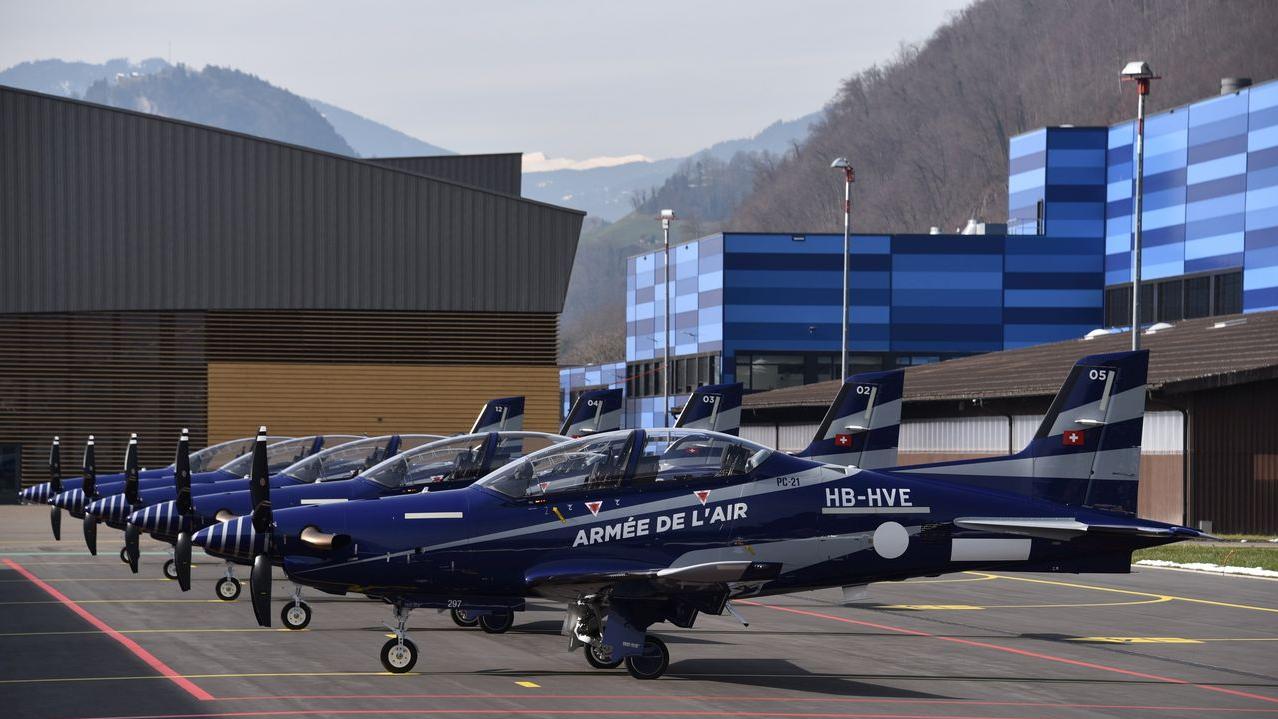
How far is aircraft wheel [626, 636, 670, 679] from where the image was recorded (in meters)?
14.4

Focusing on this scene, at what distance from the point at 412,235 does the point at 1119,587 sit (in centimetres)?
3586

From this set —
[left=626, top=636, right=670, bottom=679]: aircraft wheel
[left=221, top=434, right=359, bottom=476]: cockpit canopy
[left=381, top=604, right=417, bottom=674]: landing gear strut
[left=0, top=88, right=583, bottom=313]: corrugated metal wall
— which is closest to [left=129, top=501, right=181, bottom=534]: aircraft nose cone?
[left=221, top=434, right=359, bottom=476]: cockpit canopy

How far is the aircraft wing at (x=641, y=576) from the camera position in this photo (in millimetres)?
13914

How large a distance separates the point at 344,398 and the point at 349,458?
104 ft

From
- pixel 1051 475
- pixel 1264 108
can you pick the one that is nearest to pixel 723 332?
A: pixel 1264 108

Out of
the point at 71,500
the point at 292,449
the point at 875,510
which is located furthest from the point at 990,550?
the point at 71,500

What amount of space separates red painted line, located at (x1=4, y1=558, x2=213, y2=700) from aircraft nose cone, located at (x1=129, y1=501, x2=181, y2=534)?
146cm

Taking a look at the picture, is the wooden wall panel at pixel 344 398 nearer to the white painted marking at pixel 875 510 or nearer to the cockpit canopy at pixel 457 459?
the cockpit canopy at pixel 457 459

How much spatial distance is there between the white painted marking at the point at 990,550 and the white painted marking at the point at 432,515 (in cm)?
519

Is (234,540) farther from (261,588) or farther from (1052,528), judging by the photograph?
(1052,528)

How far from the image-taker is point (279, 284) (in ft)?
181

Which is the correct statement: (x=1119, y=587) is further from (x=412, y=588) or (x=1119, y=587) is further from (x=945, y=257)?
(x=945, y=257)

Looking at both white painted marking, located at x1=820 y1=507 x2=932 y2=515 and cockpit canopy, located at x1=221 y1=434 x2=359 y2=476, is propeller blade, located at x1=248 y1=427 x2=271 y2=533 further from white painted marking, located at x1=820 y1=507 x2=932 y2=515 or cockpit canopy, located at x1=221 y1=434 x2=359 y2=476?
cockpit canopy, located at x1=221 y1=434 x2=359 y2=476

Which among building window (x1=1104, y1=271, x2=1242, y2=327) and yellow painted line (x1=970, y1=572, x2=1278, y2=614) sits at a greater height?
building window (x1=1104, y1=271, x2=1242, y2=327)
